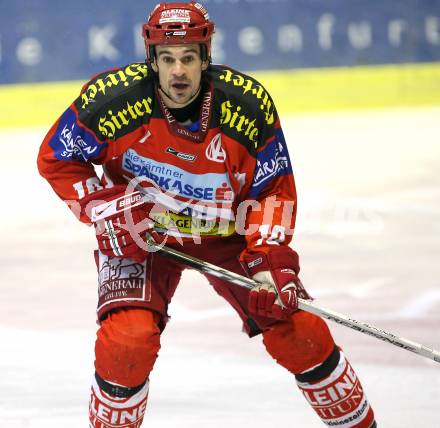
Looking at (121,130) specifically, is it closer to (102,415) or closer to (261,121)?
(261,121)

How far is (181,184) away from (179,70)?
0.35 meters

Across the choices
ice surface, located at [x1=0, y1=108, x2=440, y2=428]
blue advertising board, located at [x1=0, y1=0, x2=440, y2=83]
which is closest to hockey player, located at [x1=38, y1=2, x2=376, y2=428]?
ice surface, located at [x1=0, y1=108, x2=440, y2=428]

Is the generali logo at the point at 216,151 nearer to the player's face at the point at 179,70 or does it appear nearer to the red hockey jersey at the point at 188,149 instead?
the red hockey jersey at the point at 188,149

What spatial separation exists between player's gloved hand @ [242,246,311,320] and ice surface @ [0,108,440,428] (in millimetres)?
608

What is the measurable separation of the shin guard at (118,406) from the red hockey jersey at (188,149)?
0.51m

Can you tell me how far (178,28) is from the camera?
3.14m

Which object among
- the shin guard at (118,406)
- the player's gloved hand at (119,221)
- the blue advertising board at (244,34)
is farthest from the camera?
the blue advertising board at (244,34)

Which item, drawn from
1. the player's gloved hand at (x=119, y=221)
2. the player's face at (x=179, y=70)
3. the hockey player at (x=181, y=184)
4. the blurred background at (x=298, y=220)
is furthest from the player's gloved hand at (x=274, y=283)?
the blurred background at (x=298, y=220)

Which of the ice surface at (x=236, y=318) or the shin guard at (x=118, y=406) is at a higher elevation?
the shin guard at (x=118, y=406)

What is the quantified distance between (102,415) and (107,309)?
11.0 inches

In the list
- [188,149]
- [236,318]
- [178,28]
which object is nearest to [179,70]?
[178,28]

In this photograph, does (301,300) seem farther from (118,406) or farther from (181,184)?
(118,406)

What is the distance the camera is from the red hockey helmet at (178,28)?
3.14 m

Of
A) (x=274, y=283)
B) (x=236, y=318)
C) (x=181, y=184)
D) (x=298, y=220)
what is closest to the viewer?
(x=274, y=283)
